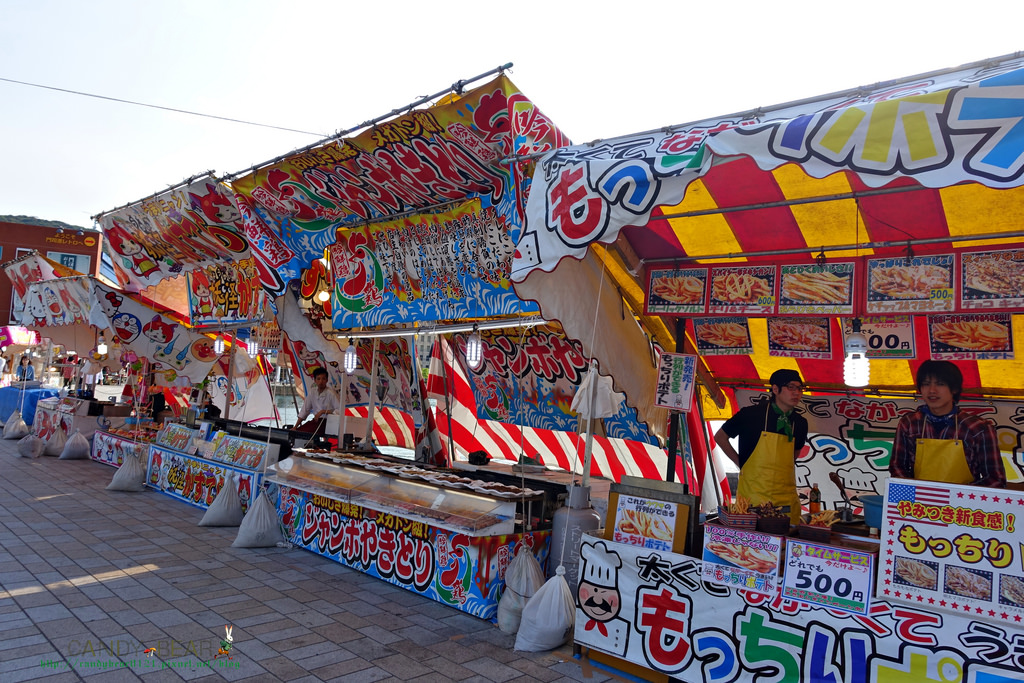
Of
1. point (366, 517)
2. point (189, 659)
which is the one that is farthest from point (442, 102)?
point (189, 659)

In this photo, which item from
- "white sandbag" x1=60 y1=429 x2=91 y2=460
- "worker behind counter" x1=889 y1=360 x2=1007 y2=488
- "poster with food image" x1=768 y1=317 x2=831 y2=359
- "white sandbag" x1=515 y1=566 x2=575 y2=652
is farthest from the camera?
"white sandbag" x1=60 y1=429 x2=91 y2=460

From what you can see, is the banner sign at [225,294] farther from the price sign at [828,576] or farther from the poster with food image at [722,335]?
the price sign at [828,576]

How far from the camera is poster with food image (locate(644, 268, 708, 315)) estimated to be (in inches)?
210

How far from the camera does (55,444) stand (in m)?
14.0

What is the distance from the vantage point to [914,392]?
6.00 m

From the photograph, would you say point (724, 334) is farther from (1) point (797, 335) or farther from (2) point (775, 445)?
(2) point (775, 445)

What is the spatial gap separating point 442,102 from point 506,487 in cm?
328

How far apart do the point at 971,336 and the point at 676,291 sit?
2211 millimetres

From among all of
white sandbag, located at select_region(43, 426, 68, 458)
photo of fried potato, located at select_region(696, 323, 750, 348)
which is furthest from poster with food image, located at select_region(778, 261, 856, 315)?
white sandbag, located at select_region(43, 426, 68, 458)

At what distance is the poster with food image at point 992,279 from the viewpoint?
4324 mm

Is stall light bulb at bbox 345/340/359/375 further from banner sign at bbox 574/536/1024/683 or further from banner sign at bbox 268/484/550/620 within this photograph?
banner sign at bbox 574/536/1024/683

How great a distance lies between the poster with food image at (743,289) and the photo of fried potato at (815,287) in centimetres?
12

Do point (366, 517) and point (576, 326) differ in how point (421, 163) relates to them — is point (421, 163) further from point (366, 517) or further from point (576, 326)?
point (366, 517)

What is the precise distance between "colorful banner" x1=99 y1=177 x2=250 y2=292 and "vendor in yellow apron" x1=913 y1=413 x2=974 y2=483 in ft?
25.5
